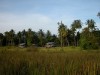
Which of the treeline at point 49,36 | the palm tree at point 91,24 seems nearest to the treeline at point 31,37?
the treeline at point 49,36

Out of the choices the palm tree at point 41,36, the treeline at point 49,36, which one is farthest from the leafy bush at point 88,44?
the palm tree at point 41,36

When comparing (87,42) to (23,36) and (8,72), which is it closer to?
(8,72)

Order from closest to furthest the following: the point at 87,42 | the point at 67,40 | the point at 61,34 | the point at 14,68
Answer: the point at 14,68 → the point at 87,42 → the point at 61,34 → the point at 67,40

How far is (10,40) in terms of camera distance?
328 feet

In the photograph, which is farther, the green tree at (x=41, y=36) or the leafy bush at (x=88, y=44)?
the green tree at (x=41, y=36)

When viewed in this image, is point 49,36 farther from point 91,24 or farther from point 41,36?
point 91,24

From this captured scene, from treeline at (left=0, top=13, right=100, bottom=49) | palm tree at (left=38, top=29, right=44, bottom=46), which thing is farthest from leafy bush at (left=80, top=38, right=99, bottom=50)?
palm tree at (left=38, top=29, right=44, bottom=46)

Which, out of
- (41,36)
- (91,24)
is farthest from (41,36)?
(91,24)

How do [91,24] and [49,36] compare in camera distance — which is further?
[49,36]

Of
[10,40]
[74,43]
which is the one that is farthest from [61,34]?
[10,40]

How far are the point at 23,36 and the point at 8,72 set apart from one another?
107 m

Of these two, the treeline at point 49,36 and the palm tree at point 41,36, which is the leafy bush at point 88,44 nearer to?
the treeline at point 49,36

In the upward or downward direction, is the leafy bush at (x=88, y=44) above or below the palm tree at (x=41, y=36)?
below

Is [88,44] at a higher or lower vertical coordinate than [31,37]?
lower
